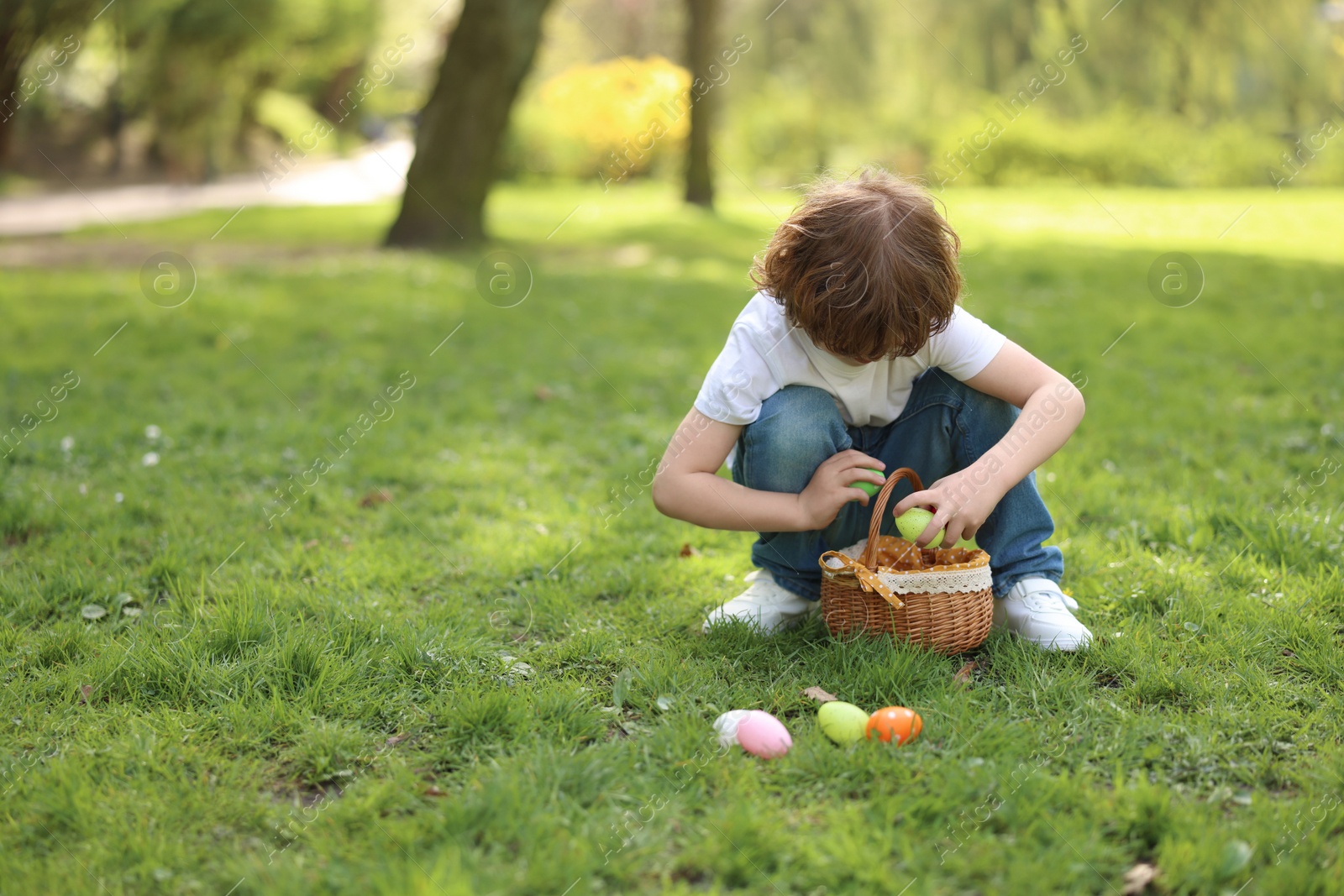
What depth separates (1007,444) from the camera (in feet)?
7.34

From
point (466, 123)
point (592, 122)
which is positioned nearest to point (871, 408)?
point (466, 123)

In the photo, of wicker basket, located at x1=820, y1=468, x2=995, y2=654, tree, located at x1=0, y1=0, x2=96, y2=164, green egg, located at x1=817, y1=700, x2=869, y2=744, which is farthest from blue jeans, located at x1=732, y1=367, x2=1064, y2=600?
tree, located at x1=0, y1=0, x2=96, y2=164

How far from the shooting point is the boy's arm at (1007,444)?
85.4 inches

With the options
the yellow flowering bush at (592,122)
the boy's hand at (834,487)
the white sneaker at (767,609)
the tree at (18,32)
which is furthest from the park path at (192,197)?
the boy's hand at (834,487)

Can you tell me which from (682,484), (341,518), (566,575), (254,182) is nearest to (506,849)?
(682,484)

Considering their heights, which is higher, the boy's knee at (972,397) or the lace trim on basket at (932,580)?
the boy's knee at (972,397)

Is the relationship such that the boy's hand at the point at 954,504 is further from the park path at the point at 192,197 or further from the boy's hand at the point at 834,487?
the park path at the point at 192,197

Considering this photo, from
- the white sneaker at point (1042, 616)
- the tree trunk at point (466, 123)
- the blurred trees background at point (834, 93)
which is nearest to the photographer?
the white sneaker at point (1042, 616)

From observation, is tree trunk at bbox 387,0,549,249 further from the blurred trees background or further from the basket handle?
the basket handle

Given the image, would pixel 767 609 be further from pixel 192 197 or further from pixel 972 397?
pixel 192 197

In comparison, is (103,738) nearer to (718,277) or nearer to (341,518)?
(341,518)

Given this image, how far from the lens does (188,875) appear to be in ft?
5.53

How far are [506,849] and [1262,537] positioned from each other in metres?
2.31

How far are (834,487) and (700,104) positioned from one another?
12.4m
